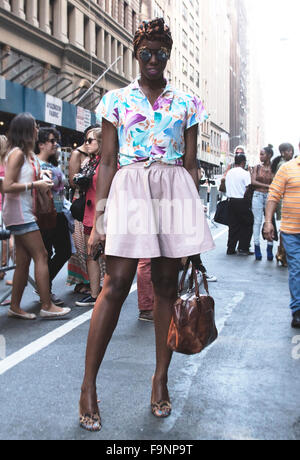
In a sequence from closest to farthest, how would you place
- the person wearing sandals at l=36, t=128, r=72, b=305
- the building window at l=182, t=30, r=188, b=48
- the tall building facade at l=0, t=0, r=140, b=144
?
the person wearing sandals at l=36, t=128, r=72, b=305, the tall building facade at l=0, t=0, r=140, b=144, the building window at l=182, t=30, r=188, b=48

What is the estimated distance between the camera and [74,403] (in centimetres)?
326

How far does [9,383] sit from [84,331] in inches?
56.8

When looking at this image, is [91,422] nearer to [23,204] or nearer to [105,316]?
[105,316]

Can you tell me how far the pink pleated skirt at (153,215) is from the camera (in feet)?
9.76

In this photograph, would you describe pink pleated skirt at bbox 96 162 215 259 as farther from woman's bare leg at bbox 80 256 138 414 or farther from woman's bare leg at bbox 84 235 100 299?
woman's bare leg at bbox 84 235 100 299

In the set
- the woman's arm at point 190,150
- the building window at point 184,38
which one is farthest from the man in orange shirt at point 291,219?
the building window at point 184,38

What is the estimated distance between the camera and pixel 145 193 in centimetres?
297

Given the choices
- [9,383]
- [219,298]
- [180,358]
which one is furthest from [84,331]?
[219,298]

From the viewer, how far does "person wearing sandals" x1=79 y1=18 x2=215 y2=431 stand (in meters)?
2.98

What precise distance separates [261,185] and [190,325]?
Result: 308 inches

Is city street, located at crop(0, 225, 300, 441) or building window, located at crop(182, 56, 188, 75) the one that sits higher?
building window, located at crop(182, 56, 188, 75)

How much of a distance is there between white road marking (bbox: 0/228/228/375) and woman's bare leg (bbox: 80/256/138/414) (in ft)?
3.64

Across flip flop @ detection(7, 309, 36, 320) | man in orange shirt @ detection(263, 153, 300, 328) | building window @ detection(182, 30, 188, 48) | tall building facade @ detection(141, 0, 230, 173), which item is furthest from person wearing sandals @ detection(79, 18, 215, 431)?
building window @ detection(182, 30, 188, 48)

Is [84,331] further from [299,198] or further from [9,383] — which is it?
[299,198]
